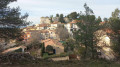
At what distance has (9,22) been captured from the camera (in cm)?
702

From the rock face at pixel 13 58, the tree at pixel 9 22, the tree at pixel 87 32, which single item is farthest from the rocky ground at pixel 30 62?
the tree at pixel 87 32

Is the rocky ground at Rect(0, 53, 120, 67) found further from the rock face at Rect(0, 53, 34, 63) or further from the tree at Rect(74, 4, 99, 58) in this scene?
the tree at Rect(74, 4, 99, 58)

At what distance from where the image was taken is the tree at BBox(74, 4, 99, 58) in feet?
38.8

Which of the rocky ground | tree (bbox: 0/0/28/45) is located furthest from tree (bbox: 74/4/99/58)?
tree (bbox: 0/0/28/45)

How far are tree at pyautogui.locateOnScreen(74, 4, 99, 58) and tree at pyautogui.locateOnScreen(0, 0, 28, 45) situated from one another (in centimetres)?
603

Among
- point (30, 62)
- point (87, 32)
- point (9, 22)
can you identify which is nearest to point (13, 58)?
point (30, 62)

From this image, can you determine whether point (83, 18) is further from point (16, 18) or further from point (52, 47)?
point (52, 47)

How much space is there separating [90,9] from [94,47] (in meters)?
3.89

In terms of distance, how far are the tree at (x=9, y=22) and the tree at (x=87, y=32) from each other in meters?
6.03

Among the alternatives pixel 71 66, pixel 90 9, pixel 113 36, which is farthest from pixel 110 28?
pixel 71 66

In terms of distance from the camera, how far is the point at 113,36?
1573cm

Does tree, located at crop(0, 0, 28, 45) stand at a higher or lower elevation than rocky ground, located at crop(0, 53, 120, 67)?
higher

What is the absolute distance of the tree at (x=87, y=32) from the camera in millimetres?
11836

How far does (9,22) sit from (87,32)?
7.58 m
